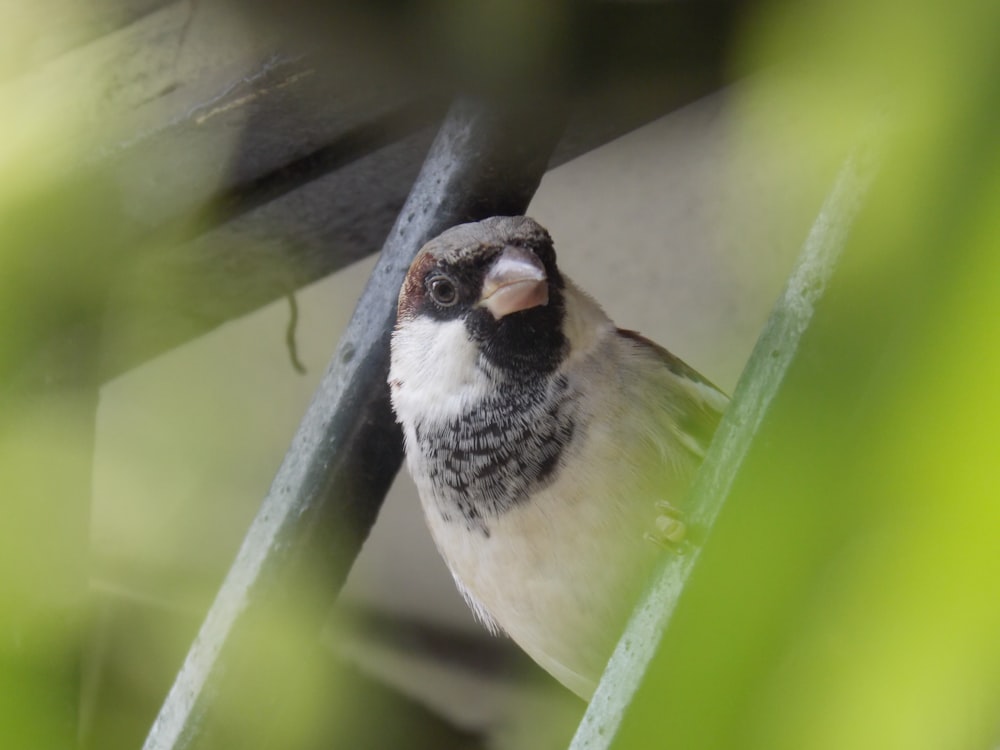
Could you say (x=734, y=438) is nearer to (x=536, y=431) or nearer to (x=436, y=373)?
(x=536, y=431)

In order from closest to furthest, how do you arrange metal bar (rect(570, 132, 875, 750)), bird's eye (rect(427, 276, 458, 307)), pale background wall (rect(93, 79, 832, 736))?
metal bar (rect(570, 132, 875, 750)), bird's eye (rect(427, 276, 458, 307)), pale background wall (rect(93, 79, 832, 736))

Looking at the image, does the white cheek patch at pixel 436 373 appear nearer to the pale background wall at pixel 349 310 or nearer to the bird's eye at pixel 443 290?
the bird's eye at pixel 443 290

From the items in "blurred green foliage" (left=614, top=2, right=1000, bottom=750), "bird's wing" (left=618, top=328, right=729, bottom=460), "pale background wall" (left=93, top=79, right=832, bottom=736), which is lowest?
"pale background wall" (left=93, top=79, right=832, bottom=736)

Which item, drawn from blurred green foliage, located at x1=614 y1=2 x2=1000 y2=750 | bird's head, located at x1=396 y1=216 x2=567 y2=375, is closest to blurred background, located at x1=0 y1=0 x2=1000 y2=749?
blurred green foliage, located at x1=614 y1=2 x2=1000 y2=750

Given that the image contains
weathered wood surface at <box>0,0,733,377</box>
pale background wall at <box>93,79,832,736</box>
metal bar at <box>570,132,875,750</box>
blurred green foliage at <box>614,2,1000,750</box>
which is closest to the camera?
blurred green foliage at <box>614,2,1000,750</box>

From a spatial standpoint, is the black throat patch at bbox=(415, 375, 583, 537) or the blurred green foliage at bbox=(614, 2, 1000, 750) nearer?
the blurred green foliage at bbox=(614, 2, 1000, 750)

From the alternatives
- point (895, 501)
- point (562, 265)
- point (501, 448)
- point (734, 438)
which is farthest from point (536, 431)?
point (562, 265)

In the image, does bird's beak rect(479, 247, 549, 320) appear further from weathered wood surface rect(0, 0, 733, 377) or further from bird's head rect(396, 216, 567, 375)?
weathered wood surface rect(0, 0, 733, 377)

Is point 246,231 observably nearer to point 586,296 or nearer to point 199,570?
point 586,296

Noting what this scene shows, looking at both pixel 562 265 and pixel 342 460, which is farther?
pixel 562 265
